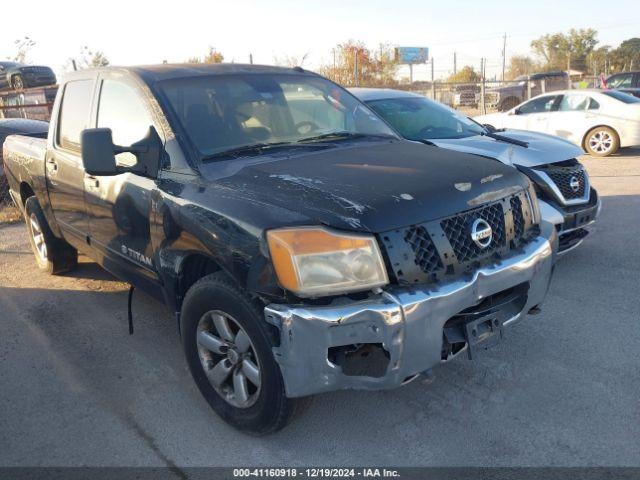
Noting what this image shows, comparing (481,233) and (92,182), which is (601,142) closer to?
(481,233)

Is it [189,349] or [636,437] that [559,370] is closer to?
[636,437]

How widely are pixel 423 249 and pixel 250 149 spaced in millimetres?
1346

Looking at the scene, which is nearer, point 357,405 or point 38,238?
point 357,405

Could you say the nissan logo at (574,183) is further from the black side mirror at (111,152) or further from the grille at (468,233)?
the black side mirror at (111,152)

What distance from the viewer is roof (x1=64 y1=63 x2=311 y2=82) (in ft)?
12.0

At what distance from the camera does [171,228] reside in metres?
3.13

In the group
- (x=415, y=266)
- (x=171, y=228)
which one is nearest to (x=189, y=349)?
(x=171, y=228)

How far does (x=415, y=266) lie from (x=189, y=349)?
139 cm

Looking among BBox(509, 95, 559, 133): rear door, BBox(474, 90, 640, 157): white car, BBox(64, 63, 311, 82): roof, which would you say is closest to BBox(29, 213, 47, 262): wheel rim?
BBox(64, 63, 311, 82): roof

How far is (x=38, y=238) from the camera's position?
5.82 m

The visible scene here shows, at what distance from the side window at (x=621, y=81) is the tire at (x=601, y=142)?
8795 millimetres

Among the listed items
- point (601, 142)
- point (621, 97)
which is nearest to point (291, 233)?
point (601, 142)

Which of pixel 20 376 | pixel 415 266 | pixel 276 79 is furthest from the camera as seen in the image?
pixel 276 79

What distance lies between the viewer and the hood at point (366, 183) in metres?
2.54
